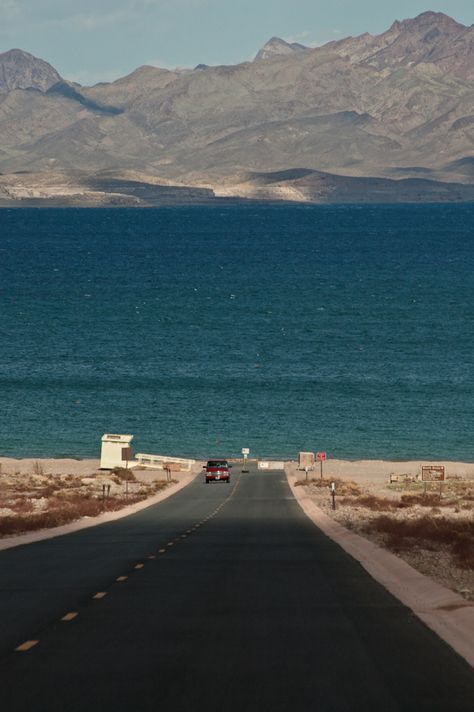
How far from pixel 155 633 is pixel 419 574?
10518 mm

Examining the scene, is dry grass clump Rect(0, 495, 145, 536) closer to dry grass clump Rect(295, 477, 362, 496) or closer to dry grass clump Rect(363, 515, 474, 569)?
dry grass clump Rect(295, 477, 362, 496)

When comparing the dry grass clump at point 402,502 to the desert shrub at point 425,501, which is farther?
the desert shrub at point 425,501

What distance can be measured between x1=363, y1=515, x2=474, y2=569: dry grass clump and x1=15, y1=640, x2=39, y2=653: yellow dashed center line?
1490 centimetres

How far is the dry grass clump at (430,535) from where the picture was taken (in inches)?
1230

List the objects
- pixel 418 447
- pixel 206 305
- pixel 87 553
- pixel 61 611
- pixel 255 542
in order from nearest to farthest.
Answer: pixel 61 611, pixel 87 553, pixel 255 542, pixel 418 447, pixel 206 305

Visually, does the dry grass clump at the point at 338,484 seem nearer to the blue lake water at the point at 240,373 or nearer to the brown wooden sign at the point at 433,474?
the brown wooden sign at the point at 433,474

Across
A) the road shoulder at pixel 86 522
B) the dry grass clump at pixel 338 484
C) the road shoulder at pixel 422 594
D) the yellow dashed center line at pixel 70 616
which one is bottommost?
the yellow dashed center line at pixel 70 616

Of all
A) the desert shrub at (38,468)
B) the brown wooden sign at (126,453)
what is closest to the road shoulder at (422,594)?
the desert shrub at (38,468)

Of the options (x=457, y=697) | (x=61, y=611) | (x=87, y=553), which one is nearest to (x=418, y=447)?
(x=87, y=553)

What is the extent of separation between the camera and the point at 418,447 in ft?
286

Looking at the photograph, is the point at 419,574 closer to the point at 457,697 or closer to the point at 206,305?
the point at 457,697

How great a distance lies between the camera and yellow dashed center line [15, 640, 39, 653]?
47.2 ft

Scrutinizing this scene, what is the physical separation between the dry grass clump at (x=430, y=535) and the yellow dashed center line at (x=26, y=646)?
1490cm

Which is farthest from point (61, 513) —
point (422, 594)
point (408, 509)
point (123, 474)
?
point (123, 474)
